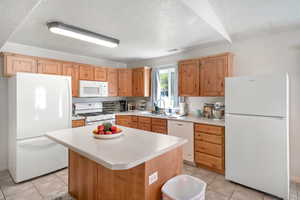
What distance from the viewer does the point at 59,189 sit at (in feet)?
7.56

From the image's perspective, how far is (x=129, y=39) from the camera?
9.25 ft

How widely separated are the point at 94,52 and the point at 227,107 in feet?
10.3

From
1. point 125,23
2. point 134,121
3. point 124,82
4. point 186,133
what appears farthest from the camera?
point 124,82

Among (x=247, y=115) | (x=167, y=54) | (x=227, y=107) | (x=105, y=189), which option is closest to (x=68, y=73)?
(x=167, y=54)

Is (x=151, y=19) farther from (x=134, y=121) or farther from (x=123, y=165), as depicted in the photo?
(x=134, y=121)

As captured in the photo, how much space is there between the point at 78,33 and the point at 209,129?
8.73 ft

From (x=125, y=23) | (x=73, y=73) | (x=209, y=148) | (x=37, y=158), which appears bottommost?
(x=37, y=158)

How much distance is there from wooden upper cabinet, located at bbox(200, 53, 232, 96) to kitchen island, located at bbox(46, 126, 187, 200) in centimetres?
169

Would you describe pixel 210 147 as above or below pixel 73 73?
below

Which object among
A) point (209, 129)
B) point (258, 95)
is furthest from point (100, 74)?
point (258, 95)

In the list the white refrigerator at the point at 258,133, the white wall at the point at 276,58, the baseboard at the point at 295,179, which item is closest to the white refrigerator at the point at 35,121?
the white refrigerator at the point at 258,133

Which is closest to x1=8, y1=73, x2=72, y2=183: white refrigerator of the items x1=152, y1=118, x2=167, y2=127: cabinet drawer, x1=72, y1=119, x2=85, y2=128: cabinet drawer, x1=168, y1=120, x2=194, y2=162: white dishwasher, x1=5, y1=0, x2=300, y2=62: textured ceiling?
x1=72, y1=119, x2=85, y2=128: cabinet drawer

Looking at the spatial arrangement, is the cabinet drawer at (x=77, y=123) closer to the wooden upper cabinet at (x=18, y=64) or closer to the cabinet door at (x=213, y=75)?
the wooden upper cabinet at (x=18, y=64)

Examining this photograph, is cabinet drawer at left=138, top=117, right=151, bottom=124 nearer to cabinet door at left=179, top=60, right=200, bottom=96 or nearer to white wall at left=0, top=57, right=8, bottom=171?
cabinet door at left=179, top=60, right=200, bottom=96
